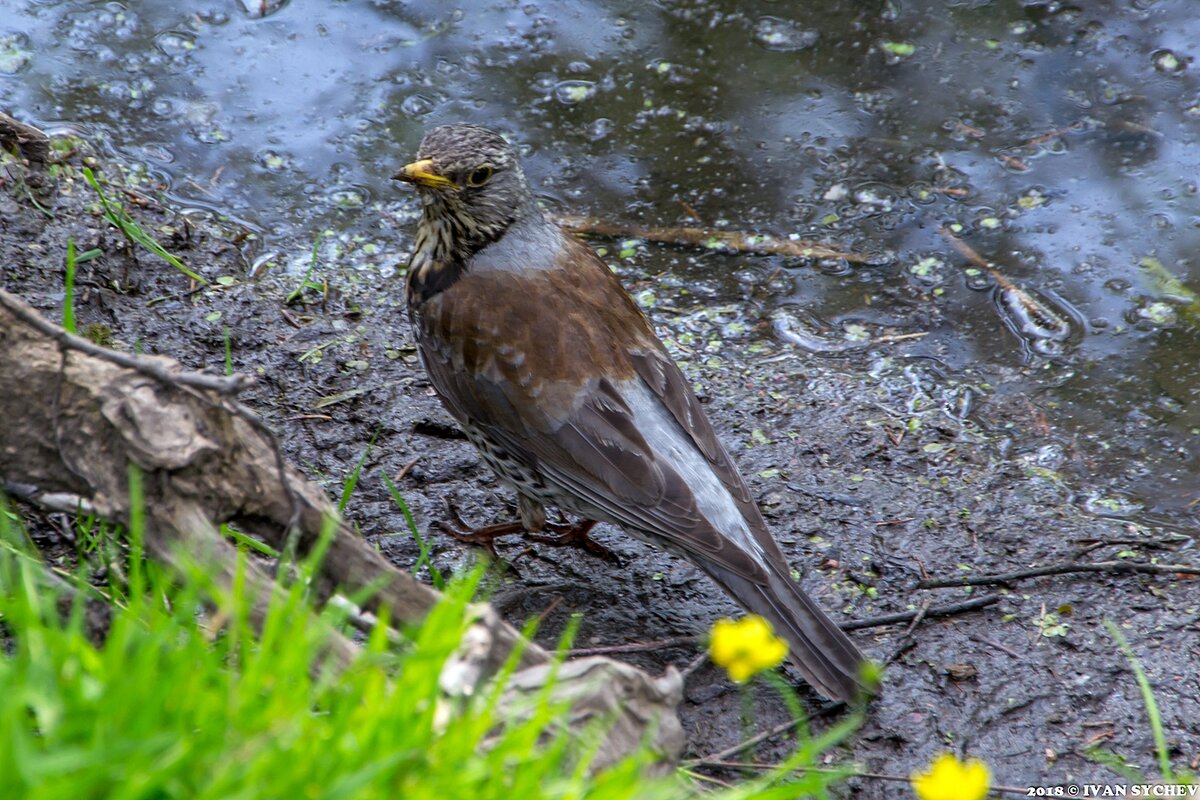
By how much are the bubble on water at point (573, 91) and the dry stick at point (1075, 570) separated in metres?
3.74

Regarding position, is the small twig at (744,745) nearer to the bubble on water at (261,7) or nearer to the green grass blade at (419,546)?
the green grass blade at (419,546)

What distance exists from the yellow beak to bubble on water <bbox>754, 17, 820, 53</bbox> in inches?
126

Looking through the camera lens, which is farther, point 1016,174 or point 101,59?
point 101,59

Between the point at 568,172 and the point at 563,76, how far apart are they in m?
0.87

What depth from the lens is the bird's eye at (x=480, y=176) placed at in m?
4.85

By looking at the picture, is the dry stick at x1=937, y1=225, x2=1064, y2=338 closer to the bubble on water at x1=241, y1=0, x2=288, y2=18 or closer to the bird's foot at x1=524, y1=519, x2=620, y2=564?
the bird's foot at x1=524, y1=519, x2=620, y2=564

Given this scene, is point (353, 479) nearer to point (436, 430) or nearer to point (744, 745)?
point (436, 430)

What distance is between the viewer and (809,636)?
3.95 metres

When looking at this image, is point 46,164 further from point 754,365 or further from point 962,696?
point 962,696

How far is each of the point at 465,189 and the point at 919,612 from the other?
2354 millimetres

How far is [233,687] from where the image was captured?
237 cm

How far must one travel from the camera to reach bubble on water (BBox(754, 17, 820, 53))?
287 inches

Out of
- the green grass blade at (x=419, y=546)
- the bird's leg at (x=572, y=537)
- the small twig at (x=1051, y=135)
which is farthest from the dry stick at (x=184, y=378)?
the small twig at (x=1051, y=135)

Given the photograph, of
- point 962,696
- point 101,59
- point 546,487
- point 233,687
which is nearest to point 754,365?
point 546,487
